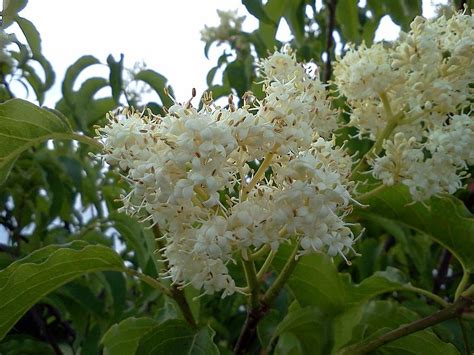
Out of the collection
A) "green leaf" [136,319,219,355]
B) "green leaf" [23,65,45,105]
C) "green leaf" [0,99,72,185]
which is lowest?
"green leaf" [136,319,219,355]

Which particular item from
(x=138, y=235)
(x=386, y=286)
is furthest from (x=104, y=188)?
(x=386, y=286)

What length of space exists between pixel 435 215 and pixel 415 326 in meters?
0.23

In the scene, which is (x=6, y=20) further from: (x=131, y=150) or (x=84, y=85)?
(x=84, y=85)

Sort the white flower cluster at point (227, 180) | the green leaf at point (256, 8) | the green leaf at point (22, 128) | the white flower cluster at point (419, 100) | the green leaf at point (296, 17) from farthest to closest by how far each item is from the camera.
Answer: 1. the green leaf at point (296, 17)
2. the green leaf at point (256, 8)
3. the white flower cluster at point (419, 100)
4. the green leaf at point (22, 128)
5. the white flower cluster at point (227, 180)

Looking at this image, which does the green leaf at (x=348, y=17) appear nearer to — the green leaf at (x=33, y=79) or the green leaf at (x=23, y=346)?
the green leaf at (x=33, y=79)

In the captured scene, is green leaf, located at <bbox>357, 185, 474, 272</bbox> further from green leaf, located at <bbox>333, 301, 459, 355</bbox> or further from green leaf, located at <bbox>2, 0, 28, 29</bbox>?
green leaf, located at <bbox>2, 0, 28, 29</bbox>

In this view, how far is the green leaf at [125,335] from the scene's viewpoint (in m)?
1.25

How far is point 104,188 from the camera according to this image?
236cm

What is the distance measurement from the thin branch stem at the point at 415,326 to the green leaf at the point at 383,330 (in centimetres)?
3

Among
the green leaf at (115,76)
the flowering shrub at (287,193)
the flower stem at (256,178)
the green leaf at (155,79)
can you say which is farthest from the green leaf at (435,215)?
the green leaf at (115,76)

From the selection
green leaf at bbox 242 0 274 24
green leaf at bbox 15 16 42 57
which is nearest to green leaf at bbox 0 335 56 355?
green leaf at bbox 15 16 42 57

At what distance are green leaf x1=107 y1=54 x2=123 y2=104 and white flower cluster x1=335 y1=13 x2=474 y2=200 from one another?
0.61 m

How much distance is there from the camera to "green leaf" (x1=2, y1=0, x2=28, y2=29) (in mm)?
1106

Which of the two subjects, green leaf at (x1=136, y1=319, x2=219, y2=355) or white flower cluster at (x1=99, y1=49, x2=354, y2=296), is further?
green leaf at (x1=136, y1=319, x2=219, y2=355)
